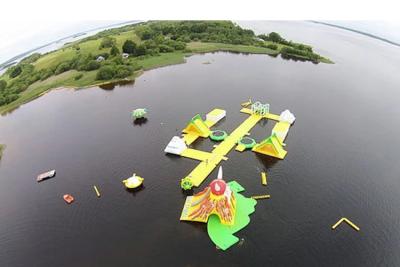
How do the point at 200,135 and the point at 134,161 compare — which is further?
→ the point at 200,135

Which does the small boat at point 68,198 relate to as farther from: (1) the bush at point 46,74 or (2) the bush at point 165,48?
(2) the bush at point 165,48

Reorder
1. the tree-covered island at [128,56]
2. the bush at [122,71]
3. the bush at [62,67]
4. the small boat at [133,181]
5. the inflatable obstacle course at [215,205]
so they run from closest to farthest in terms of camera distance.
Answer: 1. the inflatable obstacle course at [215,205]
2. the small boat at [133,181]
3. the bush at [122,71]
4. the tree-covered island at [128,56]
5. the bush at [62,67]

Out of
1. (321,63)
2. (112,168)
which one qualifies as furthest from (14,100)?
(321,63)

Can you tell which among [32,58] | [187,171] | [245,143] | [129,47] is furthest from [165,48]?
[187,171]

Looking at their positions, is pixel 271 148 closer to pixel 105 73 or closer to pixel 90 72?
pixel 105 73

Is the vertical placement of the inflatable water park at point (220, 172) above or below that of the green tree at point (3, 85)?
above

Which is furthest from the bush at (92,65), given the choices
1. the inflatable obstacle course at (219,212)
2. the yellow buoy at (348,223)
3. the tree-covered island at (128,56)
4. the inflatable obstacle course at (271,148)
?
the yellow buoy at (348,223)

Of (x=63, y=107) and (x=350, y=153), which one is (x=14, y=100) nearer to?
(x=63, y=107)
